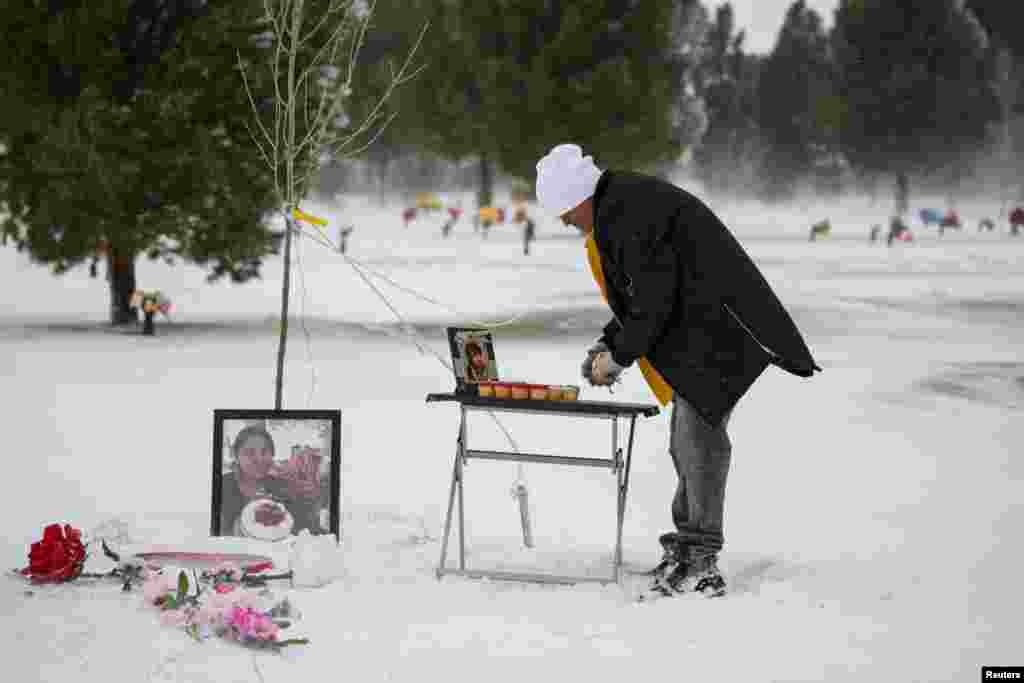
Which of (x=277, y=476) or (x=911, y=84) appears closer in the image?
(x=277, y=476)

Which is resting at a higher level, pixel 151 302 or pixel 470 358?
pixel 470 358

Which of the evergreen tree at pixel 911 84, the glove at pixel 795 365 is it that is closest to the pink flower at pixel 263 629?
the glove at pixel 795 365

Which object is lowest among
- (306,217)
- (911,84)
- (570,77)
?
(306,217)

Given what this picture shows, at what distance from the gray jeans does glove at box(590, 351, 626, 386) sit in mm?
264

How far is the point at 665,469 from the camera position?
8.84 metres

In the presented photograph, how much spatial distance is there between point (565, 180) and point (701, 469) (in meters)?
1.23

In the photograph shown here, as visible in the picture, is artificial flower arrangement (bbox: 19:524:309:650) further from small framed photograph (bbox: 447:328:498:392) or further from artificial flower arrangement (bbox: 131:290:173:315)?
artificial flower arrangement (bbox: 131:290:173:315)

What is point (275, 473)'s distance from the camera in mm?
6273

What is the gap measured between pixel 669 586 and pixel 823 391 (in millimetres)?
7189

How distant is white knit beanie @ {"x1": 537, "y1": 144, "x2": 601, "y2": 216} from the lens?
5.52 m

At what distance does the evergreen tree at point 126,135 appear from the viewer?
1677 centimetres

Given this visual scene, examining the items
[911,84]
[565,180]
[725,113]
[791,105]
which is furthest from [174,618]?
[725,113]

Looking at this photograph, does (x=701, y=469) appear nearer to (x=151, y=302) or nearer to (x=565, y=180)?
(x=565, y=180)

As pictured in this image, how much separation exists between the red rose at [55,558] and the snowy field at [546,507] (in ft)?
0.31
